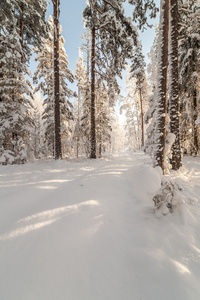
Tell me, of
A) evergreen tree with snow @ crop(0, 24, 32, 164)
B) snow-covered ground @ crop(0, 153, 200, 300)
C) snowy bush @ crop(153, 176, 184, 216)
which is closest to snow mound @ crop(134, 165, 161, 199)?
snow-covered ground @ crop(0, 153, 200, 300)

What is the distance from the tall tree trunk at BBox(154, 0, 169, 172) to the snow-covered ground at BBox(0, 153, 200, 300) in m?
2.43

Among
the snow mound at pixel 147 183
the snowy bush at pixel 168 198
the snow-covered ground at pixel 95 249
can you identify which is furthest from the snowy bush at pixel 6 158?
the snowy bush at pixel 168 198

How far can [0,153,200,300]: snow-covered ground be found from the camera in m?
1.30

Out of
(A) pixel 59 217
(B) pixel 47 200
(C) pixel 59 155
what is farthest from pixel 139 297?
(C) pixel 59 155

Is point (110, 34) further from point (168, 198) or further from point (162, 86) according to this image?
point (168, 198)

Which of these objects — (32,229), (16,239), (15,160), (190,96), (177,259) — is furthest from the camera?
(190,96)

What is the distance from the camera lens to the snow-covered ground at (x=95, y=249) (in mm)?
1305

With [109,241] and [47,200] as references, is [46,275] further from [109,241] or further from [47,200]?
[47,200]

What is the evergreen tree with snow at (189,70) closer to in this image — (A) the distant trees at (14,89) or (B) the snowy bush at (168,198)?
(B) the snowy bush at (168,198)

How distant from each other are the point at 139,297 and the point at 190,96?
1211cm

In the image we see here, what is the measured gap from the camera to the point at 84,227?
216cm

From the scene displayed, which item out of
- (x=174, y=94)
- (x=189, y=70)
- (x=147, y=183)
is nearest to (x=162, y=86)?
(x=174, y=94)

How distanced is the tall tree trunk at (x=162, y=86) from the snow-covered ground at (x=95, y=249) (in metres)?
2.43

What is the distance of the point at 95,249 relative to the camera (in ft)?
5.84
